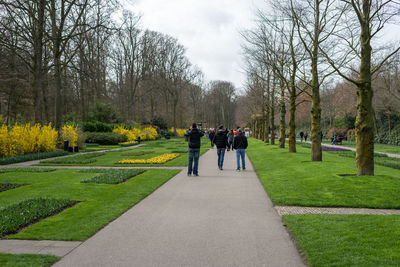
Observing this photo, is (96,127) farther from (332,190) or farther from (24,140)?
(332,190)

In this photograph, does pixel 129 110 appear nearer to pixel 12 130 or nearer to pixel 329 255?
pixel 12 130

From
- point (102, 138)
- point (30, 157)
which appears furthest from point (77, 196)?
point (102, 138)

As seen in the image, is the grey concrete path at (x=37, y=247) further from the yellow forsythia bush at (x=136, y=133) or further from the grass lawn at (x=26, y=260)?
the yellow forsythia bush at (x=136, y=133)

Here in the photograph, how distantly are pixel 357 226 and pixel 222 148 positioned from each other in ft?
27.1

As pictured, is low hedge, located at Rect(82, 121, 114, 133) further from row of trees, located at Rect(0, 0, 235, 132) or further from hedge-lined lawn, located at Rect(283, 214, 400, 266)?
hedge-lined lawn, located at Rect(283, 214, 400, 266)

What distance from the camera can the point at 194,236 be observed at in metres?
4.79

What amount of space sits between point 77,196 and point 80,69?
47.4ft

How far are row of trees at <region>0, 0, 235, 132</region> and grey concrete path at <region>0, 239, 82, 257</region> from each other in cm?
1515

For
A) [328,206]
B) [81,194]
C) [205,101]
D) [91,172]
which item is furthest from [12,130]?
[205,101]

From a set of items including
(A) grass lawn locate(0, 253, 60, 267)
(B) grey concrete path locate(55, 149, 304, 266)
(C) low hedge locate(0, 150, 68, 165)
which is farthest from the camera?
(C) low hedge locate(0, 150, 68, 165)

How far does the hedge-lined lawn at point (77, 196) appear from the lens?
505cm

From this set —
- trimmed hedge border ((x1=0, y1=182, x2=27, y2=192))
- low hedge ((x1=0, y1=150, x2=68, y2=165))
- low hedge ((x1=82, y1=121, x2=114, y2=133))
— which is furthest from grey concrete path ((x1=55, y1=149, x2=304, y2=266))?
low hedge ((x1=82, y1=121, x2=114, y2=133))

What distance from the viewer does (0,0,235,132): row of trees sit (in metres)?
20.8

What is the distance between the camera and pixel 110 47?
145ft
